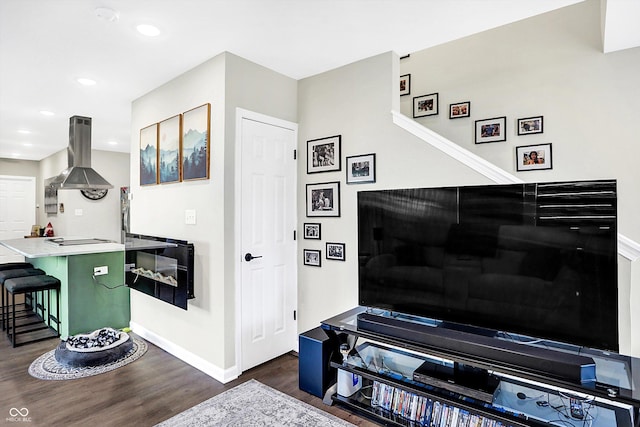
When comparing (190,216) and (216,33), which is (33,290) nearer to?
(190,216)

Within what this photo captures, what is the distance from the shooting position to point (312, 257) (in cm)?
325

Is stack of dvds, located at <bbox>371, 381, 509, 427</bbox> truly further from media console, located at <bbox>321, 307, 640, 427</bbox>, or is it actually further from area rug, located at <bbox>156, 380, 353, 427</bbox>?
area rug, located at <bbox>156, 380, 353, 427</bbox>

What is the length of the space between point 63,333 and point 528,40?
5.14m

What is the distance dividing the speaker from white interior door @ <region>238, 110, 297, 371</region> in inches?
25.9

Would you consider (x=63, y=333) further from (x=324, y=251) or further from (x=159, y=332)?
(x=324, y=251)

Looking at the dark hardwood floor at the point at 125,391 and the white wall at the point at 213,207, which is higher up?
the white wall at the point at 213,207

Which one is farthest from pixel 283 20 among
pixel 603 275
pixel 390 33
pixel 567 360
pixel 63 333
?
pixel 63 333

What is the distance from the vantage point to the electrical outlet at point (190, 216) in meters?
3.04

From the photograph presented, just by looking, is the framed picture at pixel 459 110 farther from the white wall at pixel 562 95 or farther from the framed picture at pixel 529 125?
the framed picture at pixel 529 125

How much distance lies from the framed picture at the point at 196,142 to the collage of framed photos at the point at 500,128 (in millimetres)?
2145

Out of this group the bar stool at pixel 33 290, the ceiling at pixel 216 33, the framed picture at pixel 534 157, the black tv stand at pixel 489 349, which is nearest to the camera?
the black tv stand at pixel 489 349

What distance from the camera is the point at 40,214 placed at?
8352mm

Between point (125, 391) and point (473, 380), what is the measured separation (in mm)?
2401

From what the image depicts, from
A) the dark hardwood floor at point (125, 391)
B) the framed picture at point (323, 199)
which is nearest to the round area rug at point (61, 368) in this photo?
the dark hardwood floor at point (125, 391)
